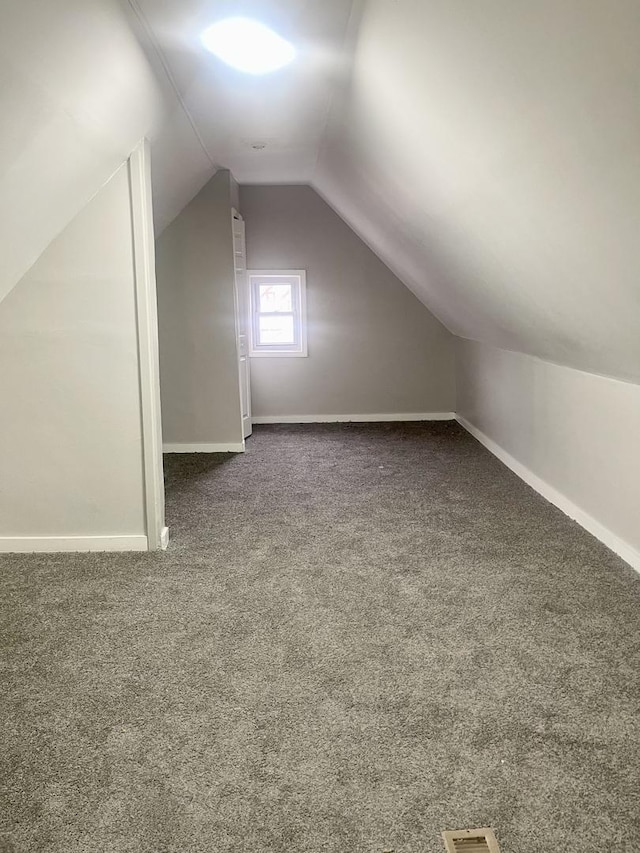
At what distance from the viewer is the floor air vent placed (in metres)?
1.65

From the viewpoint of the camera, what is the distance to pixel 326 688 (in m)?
2.35

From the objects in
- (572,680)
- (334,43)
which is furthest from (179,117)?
(572,680)

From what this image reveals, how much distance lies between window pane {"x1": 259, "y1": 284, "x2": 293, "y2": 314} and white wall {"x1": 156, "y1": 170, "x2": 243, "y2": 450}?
134 cm

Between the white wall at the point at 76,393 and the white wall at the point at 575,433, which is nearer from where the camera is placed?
the white wall at the point at 575,433

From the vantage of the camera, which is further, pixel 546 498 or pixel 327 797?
pixel 546 498

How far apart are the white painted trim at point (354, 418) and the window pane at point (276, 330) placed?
0.75 m

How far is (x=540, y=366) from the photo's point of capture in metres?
4.43

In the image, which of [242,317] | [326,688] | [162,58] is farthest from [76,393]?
[242,317]

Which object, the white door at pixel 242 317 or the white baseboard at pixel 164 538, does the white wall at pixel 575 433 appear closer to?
the white door at pixel 242 317

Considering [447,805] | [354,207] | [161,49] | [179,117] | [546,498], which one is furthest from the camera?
[354,207]

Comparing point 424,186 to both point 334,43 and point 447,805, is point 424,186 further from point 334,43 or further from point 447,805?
point 447,805

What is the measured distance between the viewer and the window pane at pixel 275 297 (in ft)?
22.8

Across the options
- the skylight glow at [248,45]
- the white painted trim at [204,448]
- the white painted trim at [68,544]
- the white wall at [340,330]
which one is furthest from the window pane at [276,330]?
the skylight glow at [248,45]

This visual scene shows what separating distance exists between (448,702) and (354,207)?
4225 mm
